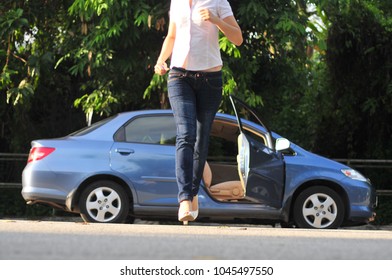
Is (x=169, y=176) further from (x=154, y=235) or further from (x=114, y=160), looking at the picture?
(x=154, y=235)

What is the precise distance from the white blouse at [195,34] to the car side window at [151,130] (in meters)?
3.34

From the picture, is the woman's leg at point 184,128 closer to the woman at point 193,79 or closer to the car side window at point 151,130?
the woman at point 193,79

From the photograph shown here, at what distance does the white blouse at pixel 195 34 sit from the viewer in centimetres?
752

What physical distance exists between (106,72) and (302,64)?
3.08m

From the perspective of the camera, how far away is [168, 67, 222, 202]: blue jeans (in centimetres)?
746

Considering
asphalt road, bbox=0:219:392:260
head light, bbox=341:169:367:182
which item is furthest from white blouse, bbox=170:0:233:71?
head light, bbox=341:169:367:182

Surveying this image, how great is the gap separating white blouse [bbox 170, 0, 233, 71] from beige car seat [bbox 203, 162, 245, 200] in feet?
11.1

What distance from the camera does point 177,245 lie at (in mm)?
6051

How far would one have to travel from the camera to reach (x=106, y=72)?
47.5 feet

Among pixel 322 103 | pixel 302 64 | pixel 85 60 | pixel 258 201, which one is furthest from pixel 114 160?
pixel 322 103

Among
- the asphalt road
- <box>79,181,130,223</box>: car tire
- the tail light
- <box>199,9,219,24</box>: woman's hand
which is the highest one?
<box>199,9,219,24</box>: woman's hand

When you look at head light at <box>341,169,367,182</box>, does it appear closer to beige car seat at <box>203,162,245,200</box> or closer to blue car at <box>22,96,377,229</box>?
blue car at <box>22,96,377,229</box>

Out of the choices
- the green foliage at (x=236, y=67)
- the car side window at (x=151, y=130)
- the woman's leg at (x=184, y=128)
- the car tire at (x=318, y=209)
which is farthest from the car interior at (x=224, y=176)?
the woman's leg at (x=184, y=128)

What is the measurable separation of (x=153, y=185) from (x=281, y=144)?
60.0 inches
